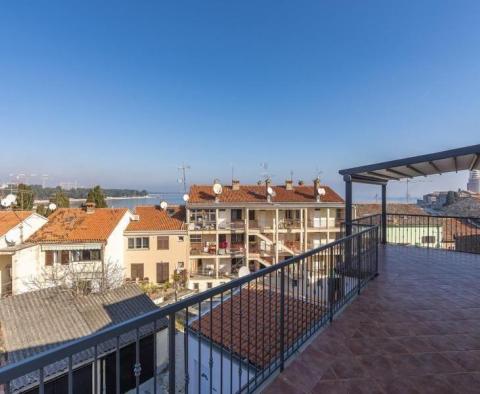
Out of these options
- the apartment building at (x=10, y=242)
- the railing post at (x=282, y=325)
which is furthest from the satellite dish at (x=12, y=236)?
the railing post at (x=282, y=325)

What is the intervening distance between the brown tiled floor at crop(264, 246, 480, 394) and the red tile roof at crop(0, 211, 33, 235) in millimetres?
20047

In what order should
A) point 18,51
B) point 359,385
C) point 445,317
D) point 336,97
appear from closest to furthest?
point 359,385 < point 445,317 < point 18,51 < point 336,97

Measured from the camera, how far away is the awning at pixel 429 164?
4.96m

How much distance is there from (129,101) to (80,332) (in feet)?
54.0

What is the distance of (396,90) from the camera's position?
15.0m

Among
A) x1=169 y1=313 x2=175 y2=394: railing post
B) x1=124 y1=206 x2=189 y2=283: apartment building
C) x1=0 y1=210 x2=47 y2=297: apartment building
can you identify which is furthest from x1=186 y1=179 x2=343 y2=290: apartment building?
x1=169 y1=313 x2=175 y2=394: railing post

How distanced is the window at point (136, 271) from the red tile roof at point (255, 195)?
5844 millimetres

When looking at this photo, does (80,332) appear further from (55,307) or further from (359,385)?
(359,385)

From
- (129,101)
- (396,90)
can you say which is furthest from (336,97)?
(129,101)

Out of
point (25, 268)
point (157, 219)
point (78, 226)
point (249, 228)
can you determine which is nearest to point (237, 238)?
point (249, 228)

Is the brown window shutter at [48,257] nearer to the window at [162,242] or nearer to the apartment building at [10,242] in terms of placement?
the apartment building at [10,242]

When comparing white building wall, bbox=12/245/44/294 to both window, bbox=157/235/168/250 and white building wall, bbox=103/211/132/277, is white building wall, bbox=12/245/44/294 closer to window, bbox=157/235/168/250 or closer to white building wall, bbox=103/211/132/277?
white building wall, bbox=103/211/132/277

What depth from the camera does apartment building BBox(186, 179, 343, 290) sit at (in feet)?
66.2

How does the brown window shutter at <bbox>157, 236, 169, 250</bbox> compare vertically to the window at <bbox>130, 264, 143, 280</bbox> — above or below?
above
